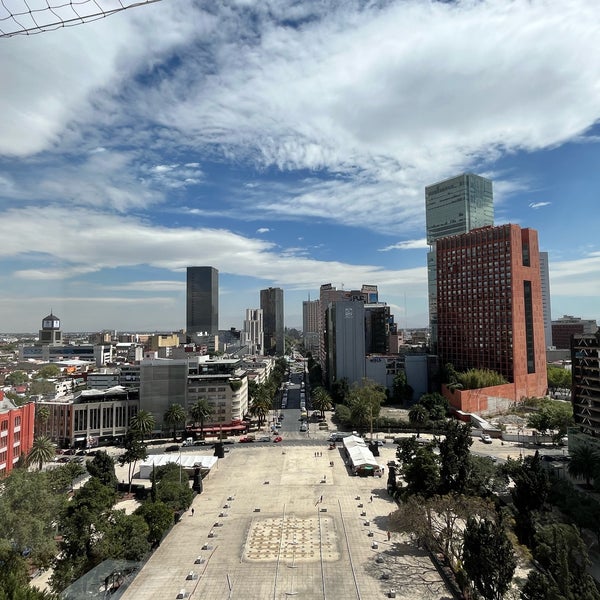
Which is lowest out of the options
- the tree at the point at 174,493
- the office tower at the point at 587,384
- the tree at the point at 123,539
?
the tree at the point at 174,493

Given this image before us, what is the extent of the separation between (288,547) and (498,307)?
9614cm

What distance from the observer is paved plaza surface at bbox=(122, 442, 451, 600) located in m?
36.6

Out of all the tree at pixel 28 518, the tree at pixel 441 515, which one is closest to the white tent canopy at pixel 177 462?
the tree at pixel 28 518

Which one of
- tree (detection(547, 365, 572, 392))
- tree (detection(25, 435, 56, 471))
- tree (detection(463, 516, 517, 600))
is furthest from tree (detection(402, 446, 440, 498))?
tree (detection(547, 365, 572, 392))

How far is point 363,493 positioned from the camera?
198 ft

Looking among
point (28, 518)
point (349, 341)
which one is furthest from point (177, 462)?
point (349, 341)

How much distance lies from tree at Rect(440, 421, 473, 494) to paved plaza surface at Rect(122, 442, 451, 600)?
344 inches

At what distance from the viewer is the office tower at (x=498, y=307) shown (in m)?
117

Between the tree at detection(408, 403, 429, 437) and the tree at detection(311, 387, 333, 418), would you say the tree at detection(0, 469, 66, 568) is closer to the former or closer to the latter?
the tree at detection(408, 403, 429, 437)

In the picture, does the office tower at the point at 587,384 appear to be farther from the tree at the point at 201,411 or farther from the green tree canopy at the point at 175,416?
the green tree canopy at the point at 175,416

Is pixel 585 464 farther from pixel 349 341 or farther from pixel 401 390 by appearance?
pixel 349 341

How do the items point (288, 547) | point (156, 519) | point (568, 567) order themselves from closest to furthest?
1. point (568, 567)
2. point (288, 547)
3. point (156, 519)

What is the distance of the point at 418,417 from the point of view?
9712 centimetres

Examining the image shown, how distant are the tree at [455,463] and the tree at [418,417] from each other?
1759 inches
